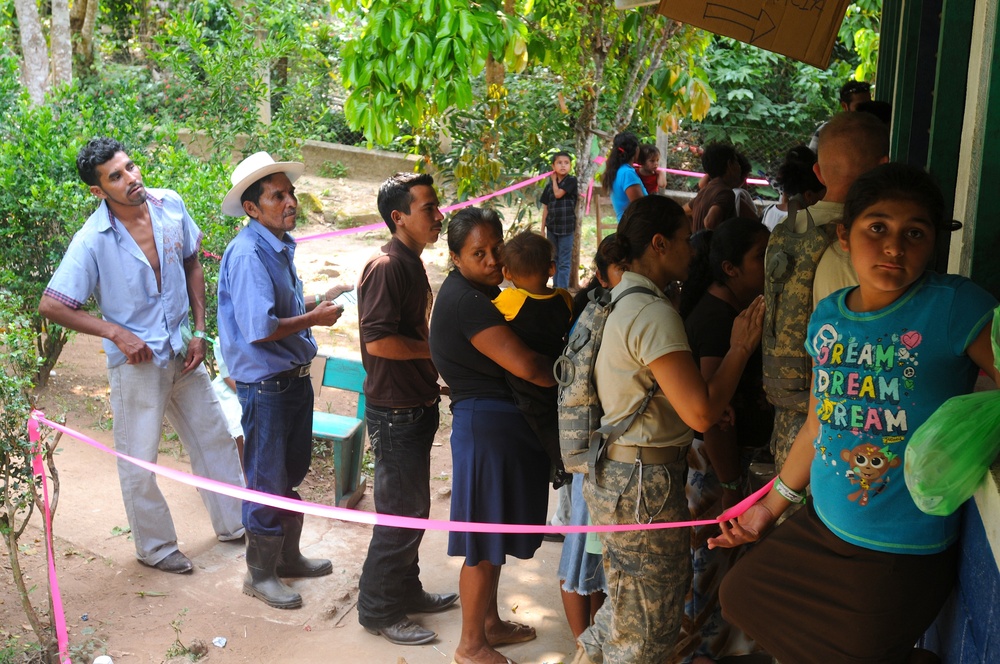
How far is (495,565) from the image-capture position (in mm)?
3830

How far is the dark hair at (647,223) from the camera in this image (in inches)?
118

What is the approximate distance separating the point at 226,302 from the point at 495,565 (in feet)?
5.96

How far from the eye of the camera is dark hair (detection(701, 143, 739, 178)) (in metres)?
5.80

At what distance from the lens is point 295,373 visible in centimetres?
456

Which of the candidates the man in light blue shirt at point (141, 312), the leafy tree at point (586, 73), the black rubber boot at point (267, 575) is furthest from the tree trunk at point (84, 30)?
the black rubber boot at point (267, 575)

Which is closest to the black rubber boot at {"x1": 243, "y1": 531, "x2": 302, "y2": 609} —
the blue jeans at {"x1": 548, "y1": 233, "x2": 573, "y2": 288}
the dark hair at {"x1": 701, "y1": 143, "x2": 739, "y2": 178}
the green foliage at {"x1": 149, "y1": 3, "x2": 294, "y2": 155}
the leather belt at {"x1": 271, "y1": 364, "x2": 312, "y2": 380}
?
the leather belt at {"x1": 271, "y1": 364, "x2": 312, "y2": 380}

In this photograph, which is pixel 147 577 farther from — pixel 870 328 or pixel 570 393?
pixel 870 328

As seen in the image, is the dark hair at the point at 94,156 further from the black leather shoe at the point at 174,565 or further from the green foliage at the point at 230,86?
the green foliage at the point at 230,86

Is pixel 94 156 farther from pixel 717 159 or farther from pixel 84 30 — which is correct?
pixel 84 30

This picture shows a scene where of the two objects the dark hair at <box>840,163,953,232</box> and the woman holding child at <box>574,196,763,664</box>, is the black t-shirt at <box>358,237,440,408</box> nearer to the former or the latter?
the woman holding child at <box>574,196,763,664</box>

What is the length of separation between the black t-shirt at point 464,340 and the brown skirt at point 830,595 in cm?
144

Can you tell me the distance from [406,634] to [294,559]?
3.10 ft

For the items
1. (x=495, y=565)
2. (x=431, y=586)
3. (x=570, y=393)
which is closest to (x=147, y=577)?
(x=431, y=586)

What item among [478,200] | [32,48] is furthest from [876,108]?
[32,48]
